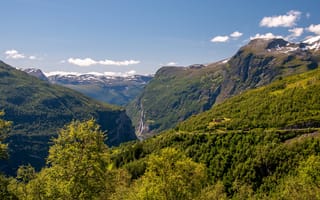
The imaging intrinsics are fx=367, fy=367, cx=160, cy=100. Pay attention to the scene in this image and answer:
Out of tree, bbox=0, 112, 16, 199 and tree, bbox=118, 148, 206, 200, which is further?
tree, bbox=118, 148, 206, 200

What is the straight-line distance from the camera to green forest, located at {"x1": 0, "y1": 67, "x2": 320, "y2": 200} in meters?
50.7

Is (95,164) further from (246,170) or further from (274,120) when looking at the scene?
(274,120)

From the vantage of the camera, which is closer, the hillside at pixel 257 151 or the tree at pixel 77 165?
the tree at pixel 77 165

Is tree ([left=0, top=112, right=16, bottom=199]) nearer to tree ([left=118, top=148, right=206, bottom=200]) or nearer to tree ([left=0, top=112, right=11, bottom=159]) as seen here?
tree ([left=0, top=112, right=11, bottom=159])

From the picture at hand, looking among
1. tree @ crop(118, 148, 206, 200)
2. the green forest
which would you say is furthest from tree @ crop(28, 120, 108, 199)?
tree @ crop(118, 148, 206, 200)

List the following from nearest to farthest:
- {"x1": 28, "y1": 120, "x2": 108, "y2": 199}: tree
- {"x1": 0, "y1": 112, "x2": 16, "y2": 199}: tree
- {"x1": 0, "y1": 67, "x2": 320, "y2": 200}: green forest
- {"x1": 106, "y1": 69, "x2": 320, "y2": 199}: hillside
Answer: {"x1": 0, "y1": 112, "x2": 16, "y2": 199}: tree → {"x1": 28, "y1": 120, "x2": 108, "y2": 199}: tree → {"x1": 0, "y1": 67, "x2": 320, "y2": 200}: green forest → {"x1": 106, "y1": 69, "x2": 320, "y2": 199}: hillside

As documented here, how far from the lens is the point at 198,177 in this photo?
242 ft

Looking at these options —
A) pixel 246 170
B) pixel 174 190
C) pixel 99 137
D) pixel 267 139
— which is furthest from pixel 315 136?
pixel 99 137

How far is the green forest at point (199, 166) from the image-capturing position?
166 ft

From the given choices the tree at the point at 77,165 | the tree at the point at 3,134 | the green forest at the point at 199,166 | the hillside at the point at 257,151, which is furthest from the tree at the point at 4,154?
the hillside at the point at 257,151

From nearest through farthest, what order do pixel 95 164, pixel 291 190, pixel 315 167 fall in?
pixel 95 164, pixel 291 190, pixel 315 167

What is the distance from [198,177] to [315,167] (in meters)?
42.9

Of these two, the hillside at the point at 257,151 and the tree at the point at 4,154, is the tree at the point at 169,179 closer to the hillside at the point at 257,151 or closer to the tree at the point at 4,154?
the tree at the point at 4,154

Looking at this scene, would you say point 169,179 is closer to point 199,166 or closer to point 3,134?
point 199,166
